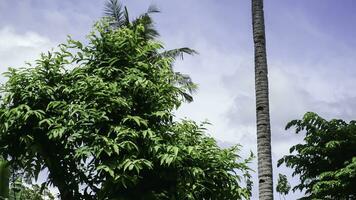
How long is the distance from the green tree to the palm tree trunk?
1.71 ft

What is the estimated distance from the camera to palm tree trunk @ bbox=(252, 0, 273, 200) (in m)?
10.7

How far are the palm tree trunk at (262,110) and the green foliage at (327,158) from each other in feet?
28.6

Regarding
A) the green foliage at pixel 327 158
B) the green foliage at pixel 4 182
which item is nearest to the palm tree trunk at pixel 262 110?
the green foliage at pixel 4 182

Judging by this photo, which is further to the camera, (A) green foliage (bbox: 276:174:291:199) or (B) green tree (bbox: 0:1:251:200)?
(A) green foliage (bbox: 276:174:291:199)

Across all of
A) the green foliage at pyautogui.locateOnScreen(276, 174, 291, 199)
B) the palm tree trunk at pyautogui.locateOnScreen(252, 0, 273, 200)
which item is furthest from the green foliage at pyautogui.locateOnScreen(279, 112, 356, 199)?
the green foliage at pyautogui.locateOnScreen(276, 174, 291, 199)

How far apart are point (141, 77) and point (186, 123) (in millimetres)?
1405

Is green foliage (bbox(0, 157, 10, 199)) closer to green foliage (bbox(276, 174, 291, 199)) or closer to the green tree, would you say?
the green tree

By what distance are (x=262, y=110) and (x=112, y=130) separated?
3.01 meters

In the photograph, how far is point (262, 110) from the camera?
11.2 metres

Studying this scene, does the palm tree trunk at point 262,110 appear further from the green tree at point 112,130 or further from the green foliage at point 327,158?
the green foliage at point 327,158

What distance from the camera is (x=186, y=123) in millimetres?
11336

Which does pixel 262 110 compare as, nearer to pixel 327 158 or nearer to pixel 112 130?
pixel 112 130

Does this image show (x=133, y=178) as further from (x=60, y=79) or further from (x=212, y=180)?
(x=60, y=79)

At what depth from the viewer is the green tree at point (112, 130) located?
10.1 m
